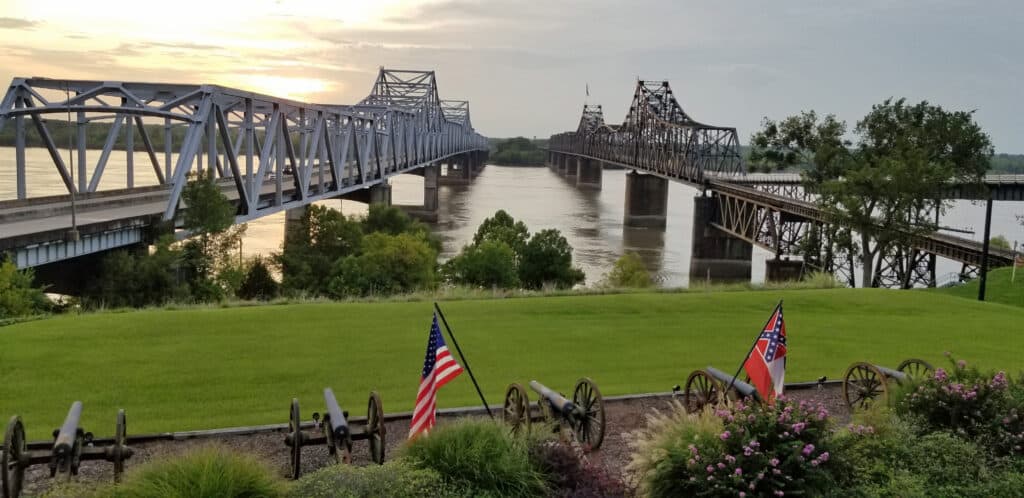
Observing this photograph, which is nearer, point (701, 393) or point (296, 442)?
point (296, 442)

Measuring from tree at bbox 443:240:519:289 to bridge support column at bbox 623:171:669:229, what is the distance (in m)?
41.7

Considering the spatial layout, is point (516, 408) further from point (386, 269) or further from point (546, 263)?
point (546, 263)

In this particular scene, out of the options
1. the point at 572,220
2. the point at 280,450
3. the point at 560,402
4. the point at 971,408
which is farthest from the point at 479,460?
the point at 572,220

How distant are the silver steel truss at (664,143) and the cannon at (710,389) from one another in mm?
56260

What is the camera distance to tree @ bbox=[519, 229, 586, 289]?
41.3m

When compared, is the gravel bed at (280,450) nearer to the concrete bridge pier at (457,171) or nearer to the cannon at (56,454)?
the cannon at (56,454)

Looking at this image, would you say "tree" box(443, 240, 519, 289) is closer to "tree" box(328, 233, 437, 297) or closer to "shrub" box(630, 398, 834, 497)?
"tree" box(328, 233, 437, 297)

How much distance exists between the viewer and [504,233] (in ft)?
149

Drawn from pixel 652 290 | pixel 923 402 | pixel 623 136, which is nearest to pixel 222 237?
pixel 652 290

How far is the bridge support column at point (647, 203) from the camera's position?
263 ft

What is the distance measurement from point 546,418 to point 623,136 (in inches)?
4436

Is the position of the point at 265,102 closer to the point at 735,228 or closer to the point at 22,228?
the point at 22,228

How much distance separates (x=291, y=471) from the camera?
788 cm

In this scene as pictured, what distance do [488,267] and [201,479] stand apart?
32271mm
